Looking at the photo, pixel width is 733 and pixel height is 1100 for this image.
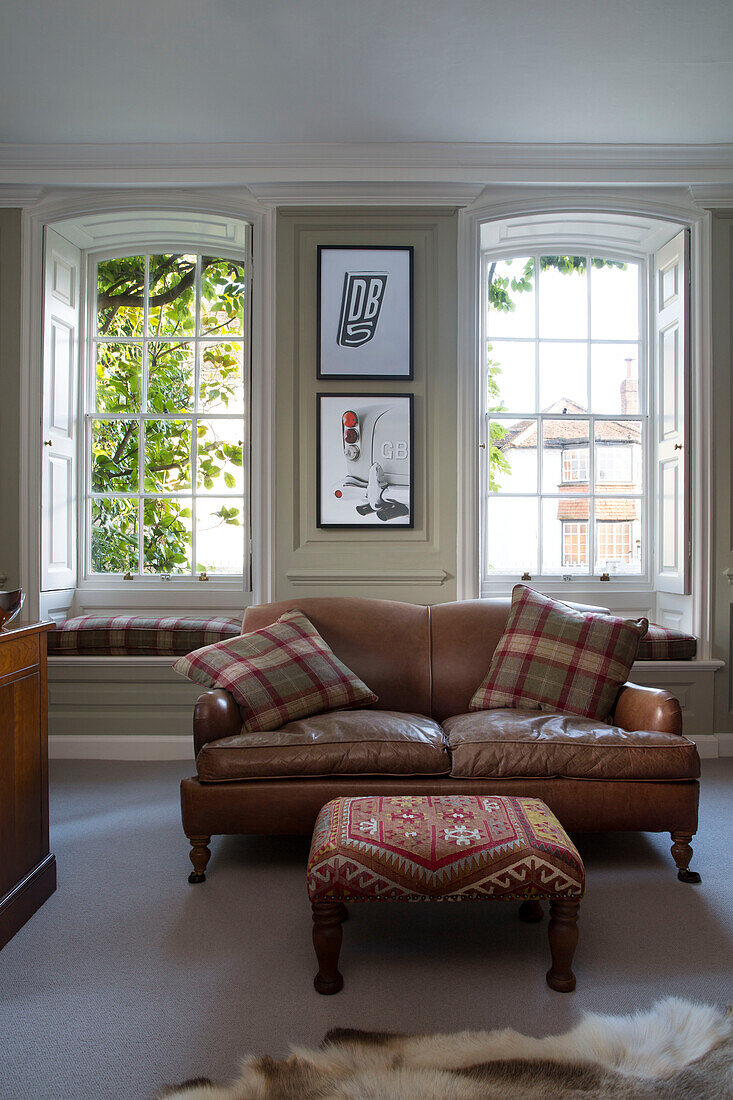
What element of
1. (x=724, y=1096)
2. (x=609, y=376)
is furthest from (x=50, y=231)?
(x=724, y=1096)

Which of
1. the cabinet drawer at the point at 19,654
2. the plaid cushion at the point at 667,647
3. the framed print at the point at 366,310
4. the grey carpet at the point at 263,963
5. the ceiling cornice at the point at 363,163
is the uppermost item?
the ceiling cornice at the point at 363,163

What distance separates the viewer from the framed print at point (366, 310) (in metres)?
4.20

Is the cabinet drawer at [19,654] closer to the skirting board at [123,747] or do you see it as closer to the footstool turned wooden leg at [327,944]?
the footstool turned wooden leg at [327,944]

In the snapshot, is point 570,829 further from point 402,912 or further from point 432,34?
point 432,34

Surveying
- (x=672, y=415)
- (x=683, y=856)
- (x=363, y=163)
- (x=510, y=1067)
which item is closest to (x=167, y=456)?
(x=363, y=163)

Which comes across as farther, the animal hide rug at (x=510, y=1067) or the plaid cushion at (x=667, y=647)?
the plaid cushion at (x=667, y=647)

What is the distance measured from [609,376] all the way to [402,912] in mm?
3500

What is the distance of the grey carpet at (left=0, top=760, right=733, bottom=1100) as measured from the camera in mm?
1691

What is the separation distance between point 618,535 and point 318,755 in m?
2.76

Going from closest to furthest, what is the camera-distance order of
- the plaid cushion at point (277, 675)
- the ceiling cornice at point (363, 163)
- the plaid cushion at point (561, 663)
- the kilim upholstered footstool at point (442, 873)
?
the kilim upholstered footstool at point (442, 873) → the plaid cushion at point (277, 675) → the plaid cushion at point (561, 663) → the ceiling cornice at point (363, 163)

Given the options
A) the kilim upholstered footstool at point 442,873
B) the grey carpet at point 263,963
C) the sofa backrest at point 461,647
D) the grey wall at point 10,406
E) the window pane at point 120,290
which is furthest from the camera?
the window pane at point 120,290

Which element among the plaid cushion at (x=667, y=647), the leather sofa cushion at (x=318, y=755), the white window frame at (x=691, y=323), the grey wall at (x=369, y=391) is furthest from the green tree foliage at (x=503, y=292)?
the leather sofa cushion at (x=318, y=755)

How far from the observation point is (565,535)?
4605 millimetres

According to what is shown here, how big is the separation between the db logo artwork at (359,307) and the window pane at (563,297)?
110 centimetres
